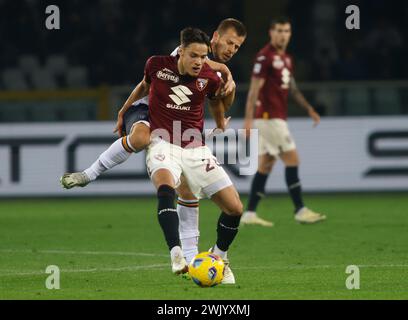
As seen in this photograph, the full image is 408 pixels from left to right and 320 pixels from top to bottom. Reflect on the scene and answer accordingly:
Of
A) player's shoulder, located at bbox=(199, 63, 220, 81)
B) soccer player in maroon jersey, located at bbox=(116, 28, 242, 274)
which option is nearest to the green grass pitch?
soccer player in maroon jersey, located at bbox=(116, 28, 242, 274)

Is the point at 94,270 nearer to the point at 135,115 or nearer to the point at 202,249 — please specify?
the point at 135,115

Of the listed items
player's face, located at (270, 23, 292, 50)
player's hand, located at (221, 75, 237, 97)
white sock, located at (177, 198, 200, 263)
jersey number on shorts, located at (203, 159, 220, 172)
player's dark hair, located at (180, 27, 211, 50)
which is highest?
player's face, located at (270, 23, 292, 50)

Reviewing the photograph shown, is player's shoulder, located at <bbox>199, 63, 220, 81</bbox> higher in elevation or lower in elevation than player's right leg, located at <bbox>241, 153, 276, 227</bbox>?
higher

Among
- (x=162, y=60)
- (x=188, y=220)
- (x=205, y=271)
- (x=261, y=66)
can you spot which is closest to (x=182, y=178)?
(x=188, y=220)

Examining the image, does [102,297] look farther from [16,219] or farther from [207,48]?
[16,219]

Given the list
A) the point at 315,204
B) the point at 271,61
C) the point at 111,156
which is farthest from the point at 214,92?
the point at 315,204

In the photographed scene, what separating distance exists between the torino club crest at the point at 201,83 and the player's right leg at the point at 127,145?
536mm

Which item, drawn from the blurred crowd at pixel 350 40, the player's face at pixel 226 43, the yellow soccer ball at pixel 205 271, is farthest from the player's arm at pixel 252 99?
the blurred crowd at pixel 350 40

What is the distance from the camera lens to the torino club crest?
8.90 meters

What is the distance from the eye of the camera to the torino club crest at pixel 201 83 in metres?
8.90

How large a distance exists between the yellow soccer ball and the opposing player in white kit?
2.66ft

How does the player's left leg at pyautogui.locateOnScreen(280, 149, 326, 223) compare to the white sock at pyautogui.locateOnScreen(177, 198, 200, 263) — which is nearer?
the white sock at pyautogui.locateOnScreen(177, 198, 200, 263)

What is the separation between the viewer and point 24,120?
17.3 m

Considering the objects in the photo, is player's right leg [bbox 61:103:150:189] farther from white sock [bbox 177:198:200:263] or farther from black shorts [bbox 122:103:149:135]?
white sock [bbox 177:198:200:263]
